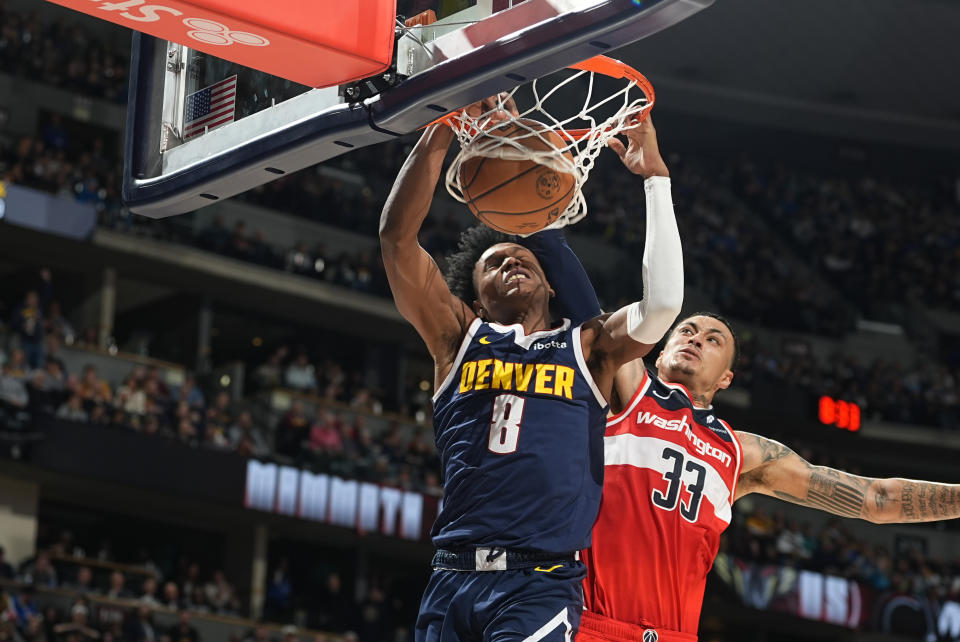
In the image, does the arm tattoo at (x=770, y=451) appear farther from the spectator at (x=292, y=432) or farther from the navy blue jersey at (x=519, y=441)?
the spectator at (x=292, y=432)

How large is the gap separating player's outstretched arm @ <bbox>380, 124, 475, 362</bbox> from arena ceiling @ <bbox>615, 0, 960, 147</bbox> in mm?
21102

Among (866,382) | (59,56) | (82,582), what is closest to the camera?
(82,582)

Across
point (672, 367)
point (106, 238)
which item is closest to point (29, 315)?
point (106, 238)

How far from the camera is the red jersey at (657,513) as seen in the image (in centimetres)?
453

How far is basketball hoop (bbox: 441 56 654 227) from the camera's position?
3.99 m

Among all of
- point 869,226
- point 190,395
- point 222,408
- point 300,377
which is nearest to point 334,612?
point 222,408

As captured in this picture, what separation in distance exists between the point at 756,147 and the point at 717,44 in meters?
3.82

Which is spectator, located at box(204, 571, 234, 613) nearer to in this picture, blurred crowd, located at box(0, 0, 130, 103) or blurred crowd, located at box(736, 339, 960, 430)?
blurred crowd, located at box(0, 0, 130, 103)

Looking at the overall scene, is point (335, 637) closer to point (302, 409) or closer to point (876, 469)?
point (302, 409)

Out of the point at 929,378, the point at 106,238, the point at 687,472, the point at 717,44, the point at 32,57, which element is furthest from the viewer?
the point at 717,44

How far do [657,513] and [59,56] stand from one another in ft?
64.4

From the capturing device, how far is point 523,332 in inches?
167

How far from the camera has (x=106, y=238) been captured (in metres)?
19.5

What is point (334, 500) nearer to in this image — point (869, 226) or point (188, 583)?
point (188, 583)
